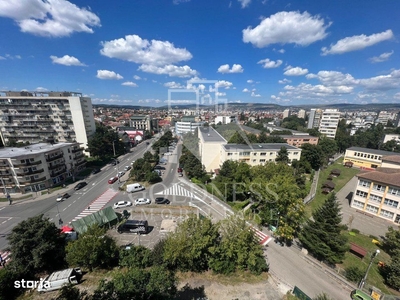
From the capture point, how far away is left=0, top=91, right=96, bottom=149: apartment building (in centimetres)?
5541

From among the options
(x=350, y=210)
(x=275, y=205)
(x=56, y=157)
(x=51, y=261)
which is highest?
(x=56, y=157)

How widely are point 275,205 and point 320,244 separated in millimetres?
6580

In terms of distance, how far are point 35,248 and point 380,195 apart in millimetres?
49089

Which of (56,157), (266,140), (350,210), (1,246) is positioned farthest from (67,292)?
(266,140)

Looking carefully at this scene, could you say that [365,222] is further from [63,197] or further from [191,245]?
[63,197]

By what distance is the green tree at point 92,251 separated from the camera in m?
17.9

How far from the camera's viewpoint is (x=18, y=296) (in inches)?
648

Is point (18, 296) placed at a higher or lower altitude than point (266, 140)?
lower

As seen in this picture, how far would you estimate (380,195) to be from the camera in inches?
1180

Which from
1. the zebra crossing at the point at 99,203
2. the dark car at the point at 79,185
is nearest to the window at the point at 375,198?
the zebra crossing at the point at 99,203

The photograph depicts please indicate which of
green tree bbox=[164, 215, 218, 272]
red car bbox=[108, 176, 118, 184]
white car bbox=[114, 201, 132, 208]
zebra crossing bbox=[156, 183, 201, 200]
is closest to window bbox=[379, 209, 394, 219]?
green tree bbox=[164, 215, 218, 272]

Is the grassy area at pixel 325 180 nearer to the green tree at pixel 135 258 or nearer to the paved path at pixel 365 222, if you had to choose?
the paved path at pixel 365 222

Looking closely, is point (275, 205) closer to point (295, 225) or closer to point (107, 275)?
point (295, 225)

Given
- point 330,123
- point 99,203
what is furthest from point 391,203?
point 330,123
